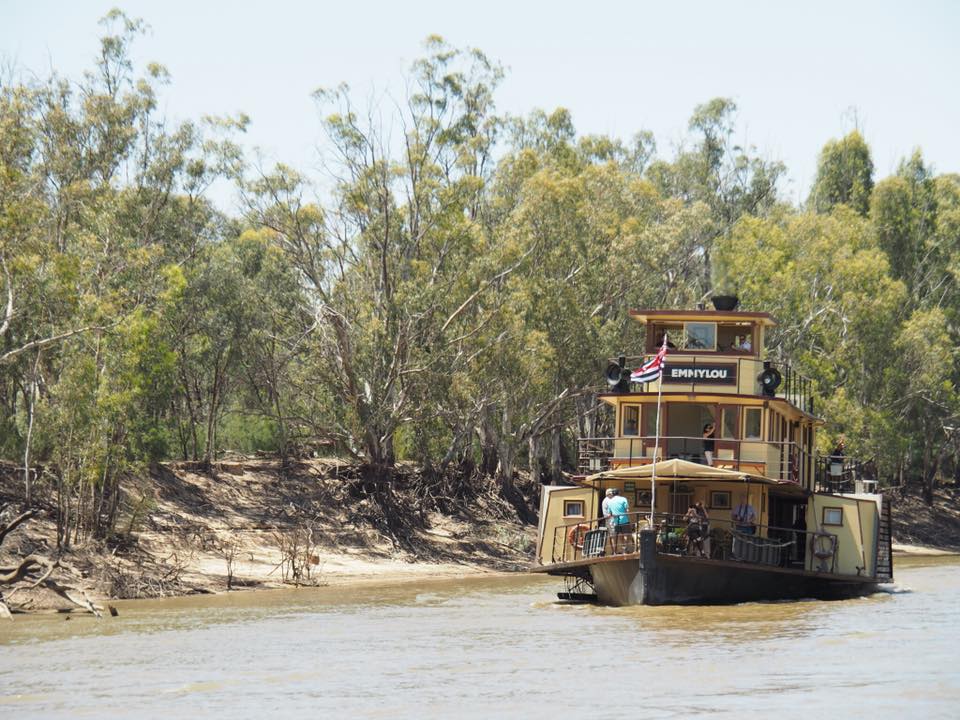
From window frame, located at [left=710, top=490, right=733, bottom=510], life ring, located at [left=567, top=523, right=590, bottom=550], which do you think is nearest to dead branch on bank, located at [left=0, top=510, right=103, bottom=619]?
life ring, located at [left=567, top=523, right=590, bottom=550]

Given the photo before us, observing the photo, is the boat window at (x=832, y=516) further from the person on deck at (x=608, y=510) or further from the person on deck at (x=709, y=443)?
the person on deck at (x=608, y=510)

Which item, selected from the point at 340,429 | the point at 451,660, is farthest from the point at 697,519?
the point at 340,429

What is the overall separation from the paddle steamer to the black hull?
0.09ft

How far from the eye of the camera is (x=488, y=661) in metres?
20.5

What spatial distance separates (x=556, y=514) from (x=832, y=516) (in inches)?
227

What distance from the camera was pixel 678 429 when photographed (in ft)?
101

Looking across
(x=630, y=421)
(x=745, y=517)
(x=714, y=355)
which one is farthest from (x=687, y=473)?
(x=630, y=421)

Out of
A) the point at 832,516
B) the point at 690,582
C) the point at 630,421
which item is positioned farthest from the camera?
the point at 630,421

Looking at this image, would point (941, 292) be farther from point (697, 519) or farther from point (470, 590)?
point (697, 519)

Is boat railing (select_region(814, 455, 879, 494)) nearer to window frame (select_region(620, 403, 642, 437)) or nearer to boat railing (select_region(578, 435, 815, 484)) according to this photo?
boat railing (select_region(578, 435, 815, 484))

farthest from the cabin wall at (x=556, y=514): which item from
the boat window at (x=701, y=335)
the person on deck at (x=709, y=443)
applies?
the boat window at (x=701, y=335)

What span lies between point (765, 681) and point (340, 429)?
28871 millimetres

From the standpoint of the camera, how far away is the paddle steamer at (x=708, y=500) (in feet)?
90.1

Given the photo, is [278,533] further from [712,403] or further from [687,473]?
[687,473]
